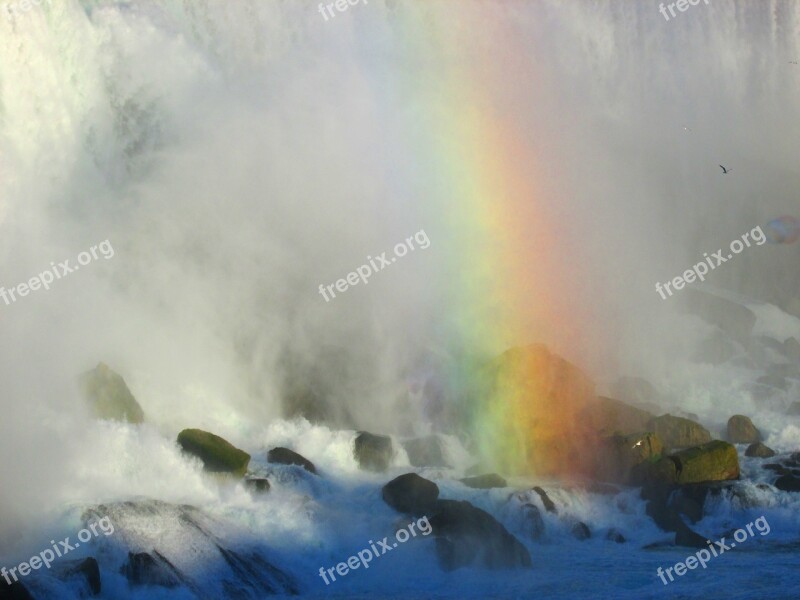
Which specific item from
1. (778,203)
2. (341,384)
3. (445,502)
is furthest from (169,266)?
(778,203)

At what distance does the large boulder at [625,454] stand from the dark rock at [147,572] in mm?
10847

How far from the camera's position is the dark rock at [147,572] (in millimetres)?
17328

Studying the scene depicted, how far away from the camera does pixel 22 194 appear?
27766 millimetres

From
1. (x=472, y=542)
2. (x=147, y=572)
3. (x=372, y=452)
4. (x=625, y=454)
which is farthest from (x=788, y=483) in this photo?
(x=147, y=572)

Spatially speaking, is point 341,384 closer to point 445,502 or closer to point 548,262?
point 445,502

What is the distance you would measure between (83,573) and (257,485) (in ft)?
16.1

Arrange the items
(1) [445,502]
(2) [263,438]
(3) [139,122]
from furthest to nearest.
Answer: (3) [139,122] < (2) [263,438] < (1) [445,502]

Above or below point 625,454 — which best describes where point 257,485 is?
above

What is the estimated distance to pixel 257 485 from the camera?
69.5 ft

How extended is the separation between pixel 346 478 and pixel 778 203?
94.8 ft

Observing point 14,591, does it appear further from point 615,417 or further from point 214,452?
point 615,417

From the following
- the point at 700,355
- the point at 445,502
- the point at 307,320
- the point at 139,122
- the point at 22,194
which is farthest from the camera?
the point at 700,355

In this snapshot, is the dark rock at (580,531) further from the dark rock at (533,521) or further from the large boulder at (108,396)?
the large boulder at (108,396)

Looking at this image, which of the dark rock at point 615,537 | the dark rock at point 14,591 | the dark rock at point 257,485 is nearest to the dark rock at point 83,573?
the dark rock at point 14,591
